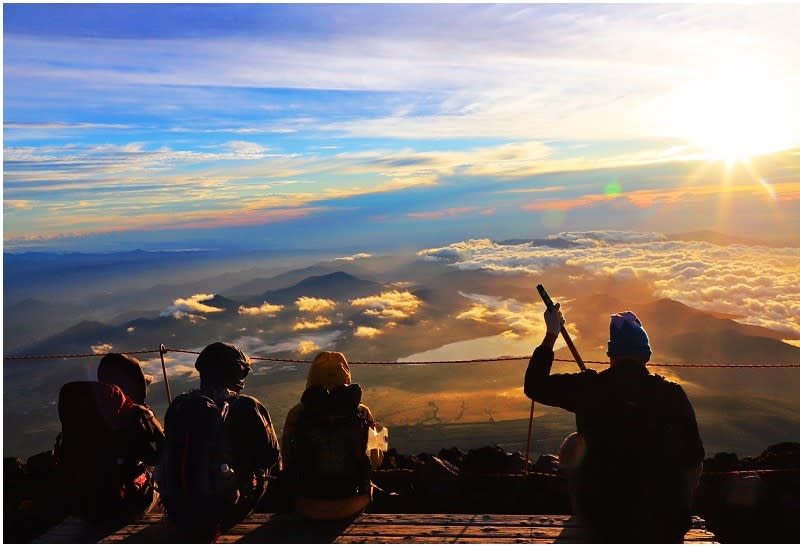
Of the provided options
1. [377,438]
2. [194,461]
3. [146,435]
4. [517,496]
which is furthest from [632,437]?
[517,496]

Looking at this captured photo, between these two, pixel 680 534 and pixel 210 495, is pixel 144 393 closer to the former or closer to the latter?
pixel 210 495

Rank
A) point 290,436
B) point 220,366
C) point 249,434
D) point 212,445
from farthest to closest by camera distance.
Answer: point 290,436 < point 220,366 < point 249,434 < point 212,445

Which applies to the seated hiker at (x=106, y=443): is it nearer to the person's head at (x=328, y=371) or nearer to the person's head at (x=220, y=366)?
the person's head at (x=220, y=366)

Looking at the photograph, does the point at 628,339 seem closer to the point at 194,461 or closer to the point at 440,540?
the point at 440,540

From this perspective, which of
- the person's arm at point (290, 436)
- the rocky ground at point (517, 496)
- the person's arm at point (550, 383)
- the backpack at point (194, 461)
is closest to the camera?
the person's arm at point (550, 383)

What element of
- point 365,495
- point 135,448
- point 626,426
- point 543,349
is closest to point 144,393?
point 135,448

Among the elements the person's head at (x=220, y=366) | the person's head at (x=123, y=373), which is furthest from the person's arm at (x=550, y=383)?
the person's head at (x=123, y=373)
